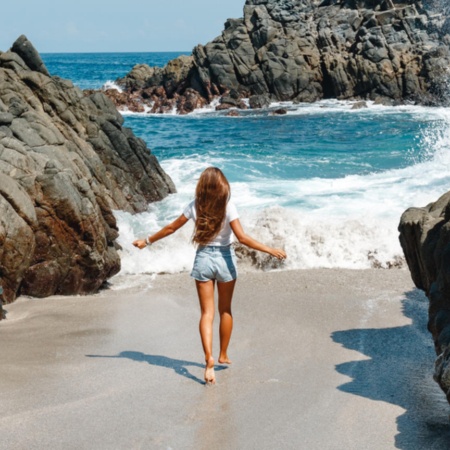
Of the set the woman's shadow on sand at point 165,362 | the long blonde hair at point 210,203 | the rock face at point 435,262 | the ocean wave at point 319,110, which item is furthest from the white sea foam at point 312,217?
the ocean wave at point 319,110

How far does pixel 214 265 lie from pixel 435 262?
1804mm

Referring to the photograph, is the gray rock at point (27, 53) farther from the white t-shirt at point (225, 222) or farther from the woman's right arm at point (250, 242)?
the woman's right arm at point (250, 242)

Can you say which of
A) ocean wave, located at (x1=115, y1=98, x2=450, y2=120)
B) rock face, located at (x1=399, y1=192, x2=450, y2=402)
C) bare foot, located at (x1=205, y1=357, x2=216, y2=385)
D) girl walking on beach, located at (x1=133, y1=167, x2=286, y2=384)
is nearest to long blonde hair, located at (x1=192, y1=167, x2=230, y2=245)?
girl walking on beach, located at (x1=133, y1=167, x2=286, y2=384)

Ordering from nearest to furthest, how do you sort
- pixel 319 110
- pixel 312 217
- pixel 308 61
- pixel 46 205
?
pixel 46 205
pixel 312 217
pixel 319 110
pixel 308 61

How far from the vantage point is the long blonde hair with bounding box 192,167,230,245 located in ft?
19.6

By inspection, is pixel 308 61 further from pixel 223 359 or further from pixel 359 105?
pixel 223 359

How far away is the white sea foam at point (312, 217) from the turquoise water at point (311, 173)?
24 mm

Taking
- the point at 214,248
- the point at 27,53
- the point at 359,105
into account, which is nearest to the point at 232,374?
the point at 214,248

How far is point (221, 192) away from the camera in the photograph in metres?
5.99

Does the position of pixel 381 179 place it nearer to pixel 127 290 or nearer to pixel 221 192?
pixel 127 290

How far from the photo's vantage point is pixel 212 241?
20.1 feet

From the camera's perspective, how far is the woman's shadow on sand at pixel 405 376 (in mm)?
4965

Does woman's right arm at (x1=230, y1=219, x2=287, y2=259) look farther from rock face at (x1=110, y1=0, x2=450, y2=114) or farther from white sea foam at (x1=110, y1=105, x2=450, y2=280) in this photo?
rock face at (x1=110, y1=0, x2=450, y2=114)

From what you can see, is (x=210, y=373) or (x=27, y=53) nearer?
(x=210, y=373)
